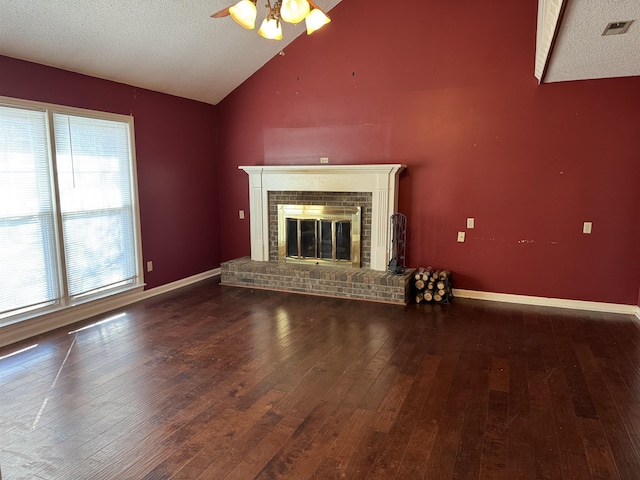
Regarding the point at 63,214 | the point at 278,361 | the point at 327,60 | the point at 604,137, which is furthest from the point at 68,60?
the point at 604,137

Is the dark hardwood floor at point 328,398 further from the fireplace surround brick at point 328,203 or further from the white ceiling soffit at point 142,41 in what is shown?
the white ceiling soffit at point 142,41

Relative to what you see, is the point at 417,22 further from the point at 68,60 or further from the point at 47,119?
the point at 47,119

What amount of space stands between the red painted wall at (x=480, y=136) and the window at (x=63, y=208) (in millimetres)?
2085

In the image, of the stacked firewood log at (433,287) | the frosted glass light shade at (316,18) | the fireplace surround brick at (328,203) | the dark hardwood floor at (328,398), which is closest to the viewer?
the dark hardwood floor at (328,398)

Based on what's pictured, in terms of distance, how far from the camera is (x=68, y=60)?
392 cm

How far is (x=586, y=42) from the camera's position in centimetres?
314

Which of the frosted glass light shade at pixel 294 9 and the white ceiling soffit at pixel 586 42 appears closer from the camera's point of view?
the white ceiling soffit at pixel 586 42

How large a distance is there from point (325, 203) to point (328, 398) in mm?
3053

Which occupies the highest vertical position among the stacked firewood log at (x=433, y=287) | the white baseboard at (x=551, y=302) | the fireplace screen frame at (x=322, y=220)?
the fireplace screen frame at (x=322, y=220)

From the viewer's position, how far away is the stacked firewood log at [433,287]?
474cm

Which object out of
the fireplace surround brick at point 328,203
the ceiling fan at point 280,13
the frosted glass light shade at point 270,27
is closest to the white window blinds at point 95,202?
the fireplace surround brick at point 328,203

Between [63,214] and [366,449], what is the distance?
3555 millimetres

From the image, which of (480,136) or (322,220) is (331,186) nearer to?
(322,220)

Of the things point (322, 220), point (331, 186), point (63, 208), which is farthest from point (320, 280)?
point (63, 208)
